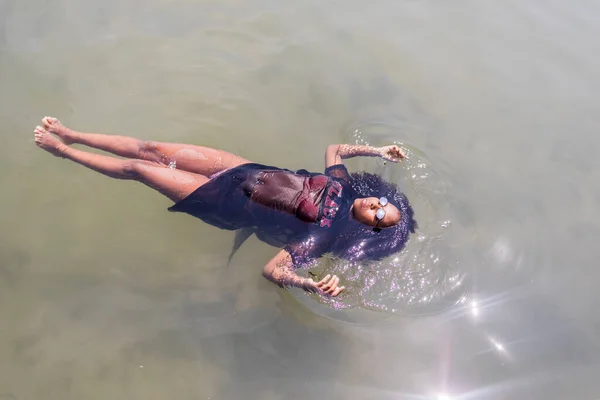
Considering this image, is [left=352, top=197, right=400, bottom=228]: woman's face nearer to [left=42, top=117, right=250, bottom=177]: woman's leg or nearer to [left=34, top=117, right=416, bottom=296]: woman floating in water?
[left=34, top=117, right=416, bottom=296]: woman floating in water

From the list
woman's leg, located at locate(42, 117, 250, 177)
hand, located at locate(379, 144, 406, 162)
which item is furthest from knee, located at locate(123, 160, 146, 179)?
hand, located at locate(379, 144, 406, 162)

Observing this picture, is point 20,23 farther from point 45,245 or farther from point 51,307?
point 51,307

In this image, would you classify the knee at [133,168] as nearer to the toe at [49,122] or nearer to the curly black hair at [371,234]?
the toe at [49,122]

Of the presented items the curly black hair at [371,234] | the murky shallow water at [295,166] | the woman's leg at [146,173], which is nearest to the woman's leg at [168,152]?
the woman's leg at [146,173]

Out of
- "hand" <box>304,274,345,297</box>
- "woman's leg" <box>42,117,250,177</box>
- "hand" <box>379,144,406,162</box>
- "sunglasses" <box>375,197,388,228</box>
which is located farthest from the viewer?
"hand" <box>379,144,406,162</box>

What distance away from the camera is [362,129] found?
5176 mm

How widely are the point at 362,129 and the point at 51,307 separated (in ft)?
12.4

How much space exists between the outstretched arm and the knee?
70.8 inches

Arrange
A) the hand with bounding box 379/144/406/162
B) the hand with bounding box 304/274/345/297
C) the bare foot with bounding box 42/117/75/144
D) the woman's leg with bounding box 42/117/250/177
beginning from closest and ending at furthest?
the hand with bounding box 304/274/345/297, the woman's leg with bounding box 42/117/250/177, the hand with bounding box 379/144/406/162, the bare foot with bounding box 42/117/75/144

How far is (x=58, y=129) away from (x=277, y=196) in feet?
8.21

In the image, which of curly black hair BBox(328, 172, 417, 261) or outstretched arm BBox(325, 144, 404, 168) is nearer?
curly black hair BBox(328, 172, 417, 261)

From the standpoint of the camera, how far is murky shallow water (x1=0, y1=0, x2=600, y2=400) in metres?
3.80

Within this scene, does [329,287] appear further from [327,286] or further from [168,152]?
[168,152]

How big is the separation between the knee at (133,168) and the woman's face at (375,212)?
2.02 m
